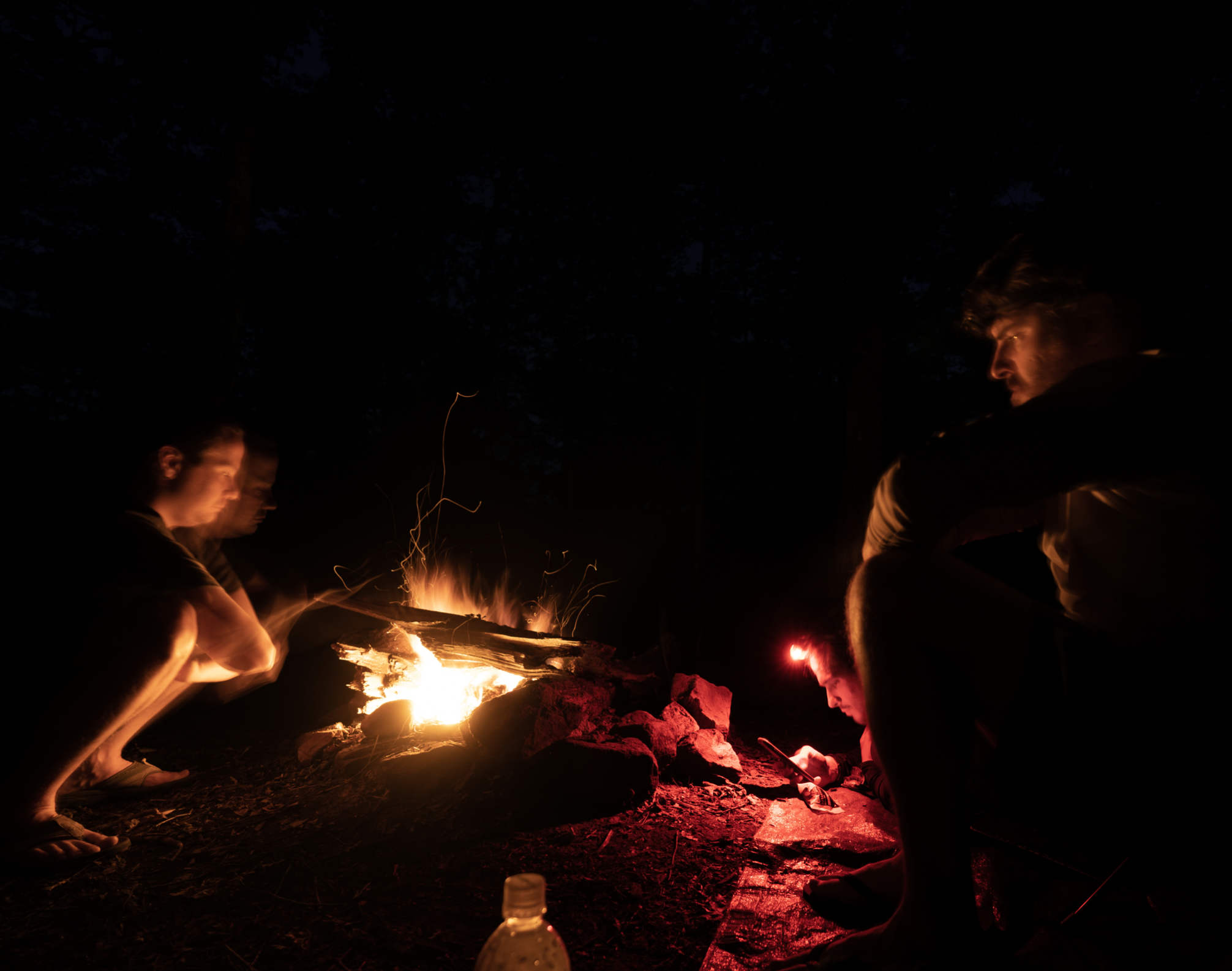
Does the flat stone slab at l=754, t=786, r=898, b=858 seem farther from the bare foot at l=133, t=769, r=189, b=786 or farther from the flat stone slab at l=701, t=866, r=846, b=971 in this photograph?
the bare foot at l=133, t=769, r=189, b=786

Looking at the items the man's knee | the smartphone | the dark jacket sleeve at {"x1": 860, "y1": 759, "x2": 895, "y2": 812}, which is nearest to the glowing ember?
the smartphone

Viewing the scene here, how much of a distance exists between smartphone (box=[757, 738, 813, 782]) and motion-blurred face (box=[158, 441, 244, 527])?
3075 millimetres

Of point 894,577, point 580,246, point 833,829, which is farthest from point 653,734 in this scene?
point 580,246

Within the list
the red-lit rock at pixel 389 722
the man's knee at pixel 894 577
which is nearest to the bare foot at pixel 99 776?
the red-lit rock at pixel 389 722

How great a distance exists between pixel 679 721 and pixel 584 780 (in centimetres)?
80

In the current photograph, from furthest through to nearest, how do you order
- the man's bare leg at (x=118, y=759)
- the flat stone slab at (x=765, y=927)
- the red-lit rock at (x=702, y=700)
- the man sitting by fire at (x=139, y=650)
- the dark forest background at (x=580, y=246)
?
1. the dark forest background at (x=580, y=246)
2. the red-lit rock at (x=702, y=700)
3. the man's bare leg at (x=118, y=759)
4. the man sitting by fire at (x=139, y=650)
5. the flat stone slab at (x=765, y=927)

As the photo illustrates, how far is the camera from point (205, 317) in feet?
19.9

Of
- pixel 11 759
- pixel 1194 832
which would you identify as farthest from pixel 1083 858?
pixel 11 759

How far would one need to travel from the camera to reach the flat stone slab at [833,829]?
2221mm

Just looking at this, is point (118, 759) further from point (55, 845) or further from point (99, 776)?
point (55, 845)

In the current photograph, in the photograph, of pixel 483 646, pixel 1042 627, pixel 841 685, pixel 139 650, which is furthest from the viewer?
pixel 483 646

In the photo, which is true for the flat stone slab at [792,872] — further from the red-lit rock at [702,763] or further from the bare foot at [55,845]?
the bare foot at [55,845]

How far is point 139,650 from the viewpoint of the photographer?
2.38 m

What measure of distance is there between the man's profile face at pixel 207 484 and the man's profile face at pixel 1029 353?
10.7ft
